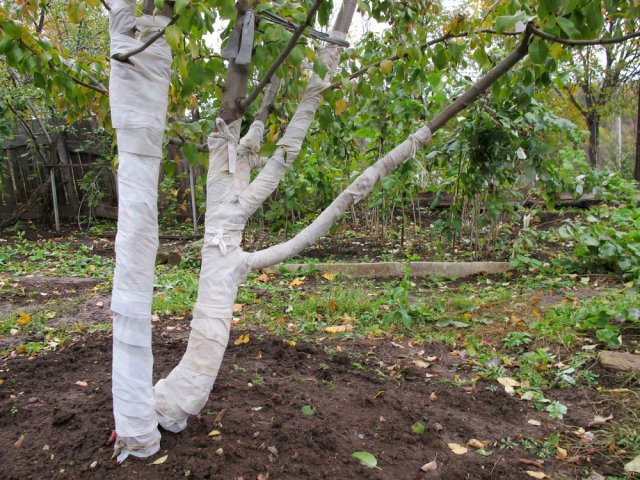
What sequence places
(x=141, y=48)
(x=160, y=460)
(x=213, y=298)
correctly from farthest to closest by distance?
(x=213, y=298)
(x=160, y=460)
(x=141, y=48)

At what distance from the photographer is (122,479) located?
1869 mm

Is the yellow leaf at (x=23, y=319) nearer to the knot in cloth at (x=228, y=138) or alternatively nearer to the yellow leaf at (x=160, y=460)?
the yellow leaf at (x=160, y=460)

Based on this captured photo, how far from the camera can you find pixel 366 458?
2111 millimetres

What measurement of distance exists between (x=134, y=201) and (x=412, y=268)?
433 cm

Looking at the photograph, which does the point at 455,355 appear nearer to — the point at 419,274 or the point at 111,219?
the point at 419,274

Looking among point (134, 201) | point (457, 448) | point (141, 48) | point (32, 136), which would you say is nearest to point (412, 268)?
point (457, 448)

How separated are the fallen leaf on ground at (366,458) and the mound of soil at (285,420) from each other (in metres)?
0.02

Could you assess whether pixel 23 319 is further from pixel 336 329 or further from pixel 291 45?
pixel 291 45

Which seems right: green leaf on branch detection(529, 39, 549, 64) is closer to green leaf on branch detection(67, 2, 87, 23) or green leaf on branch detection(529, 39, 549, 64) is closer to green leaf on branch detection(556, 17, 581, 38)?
green leaf on branch detection(556, 17, 581, 38)

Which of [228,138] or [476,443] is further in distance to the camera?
[476,443]

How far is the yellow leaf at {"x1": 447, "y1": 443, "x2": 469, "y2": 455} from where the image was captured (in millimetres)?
2248

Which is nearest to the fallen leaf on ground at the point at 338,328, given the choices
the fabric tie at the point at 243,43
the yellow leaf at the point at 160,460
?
the yellow leaf at the point at 160,460

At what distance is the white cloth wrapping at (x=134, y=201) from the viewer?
1870 millimetres

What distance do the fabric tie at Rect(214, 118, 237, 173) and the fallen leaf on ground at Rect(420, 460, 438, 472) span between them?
4.80ft
